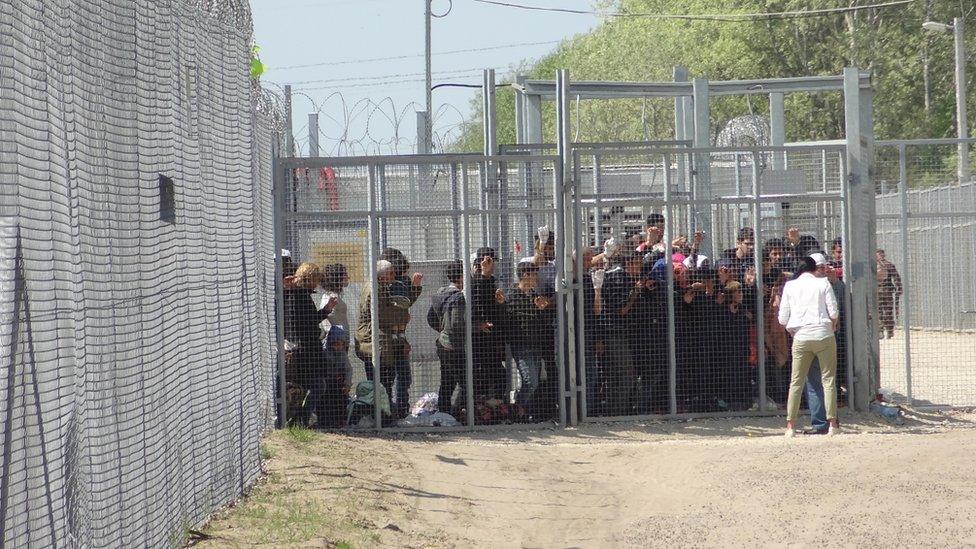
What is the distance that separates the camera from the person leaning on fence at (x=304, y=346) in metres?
12.5

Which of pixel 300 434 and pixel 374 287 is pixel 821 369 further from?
pixel 300 434

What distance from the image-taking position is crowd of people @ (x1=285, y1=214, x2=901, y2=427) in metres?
12.6

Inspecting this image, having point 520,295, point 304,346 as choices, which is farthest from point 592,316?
point 304,346

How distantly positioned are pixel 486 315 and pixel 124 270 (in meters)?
6.90

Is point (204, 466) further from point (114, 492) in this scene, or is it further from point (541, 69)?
point (541, 69)

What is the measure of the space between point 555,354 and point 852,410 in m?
3.17

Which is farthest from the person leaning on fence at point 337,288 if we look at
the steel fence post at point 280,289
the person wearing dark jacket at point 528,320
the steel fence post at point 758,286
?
the steel fence post at point 758,286

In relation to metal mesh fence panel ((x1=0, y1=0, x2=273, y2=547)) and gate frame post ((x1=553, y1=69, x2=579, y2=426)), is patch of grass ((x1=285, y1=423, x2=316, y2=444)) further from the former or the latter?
gate frame post ((x1=553, y1=69, x2=579, y2=426))

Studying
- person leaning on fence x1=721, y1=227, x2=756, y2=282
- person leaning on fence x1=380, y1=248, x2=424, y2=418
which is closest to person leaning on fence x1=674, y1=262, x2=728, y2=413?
person leaning on fence x1=721, y1=227, x2=756, y2=282

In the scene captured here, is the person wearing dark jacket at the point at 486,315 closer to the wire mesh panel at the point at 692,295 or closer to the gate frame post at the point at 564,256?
the gate frame post at the point at 564,256

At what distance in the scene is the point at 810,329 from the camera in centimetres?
1225

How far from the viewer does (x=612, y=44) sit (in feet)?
160

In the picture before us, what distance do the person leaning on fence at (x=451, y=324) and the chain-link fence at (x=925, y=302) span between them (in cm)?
448

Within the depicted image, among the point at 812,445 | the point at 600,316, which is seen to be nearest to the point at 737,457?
the point at 812,445
